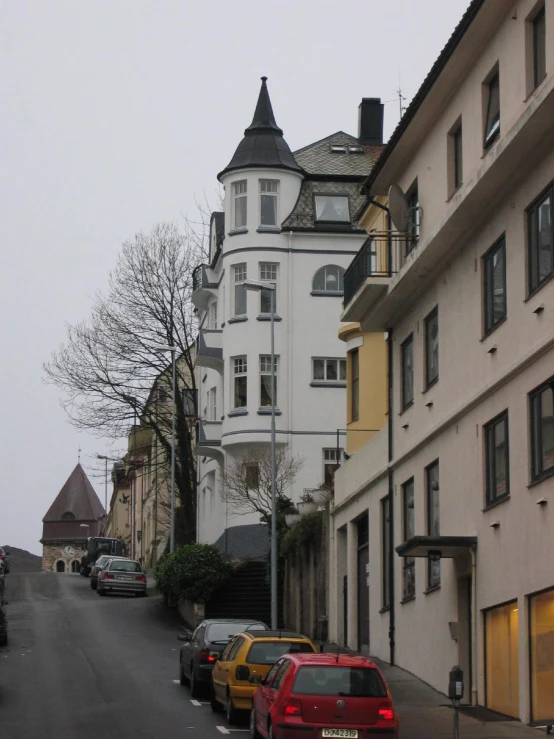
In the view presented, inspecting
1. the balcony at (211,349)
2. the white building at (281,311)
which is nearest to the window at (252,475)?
the white building at (281,311)

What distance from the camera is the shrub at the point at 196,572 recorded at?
43.7 meters

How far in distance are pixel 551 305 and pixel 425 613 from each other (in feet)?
29.6

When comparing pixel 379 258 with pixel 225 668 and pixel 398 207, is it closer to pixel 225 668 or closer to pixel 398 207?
pixel 398 207

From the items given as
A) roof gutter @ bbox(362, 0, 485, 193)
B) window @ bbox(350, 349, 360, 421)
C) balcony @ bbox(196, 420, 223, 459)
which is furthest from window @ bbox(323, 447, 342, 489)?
roof gutter @ bbox(362, 0, 485, 193)

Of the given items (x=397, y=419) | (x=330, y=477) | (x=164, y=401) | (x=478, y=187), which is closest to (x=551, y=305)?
(x=478, y=187)

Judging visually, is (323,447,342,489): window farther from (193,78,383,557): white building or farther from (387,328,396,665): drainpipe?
(387,328,396,665): drainpipe

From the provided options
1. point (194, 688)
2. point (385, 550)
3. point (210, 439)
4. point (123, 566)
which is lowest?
point (194, 688)

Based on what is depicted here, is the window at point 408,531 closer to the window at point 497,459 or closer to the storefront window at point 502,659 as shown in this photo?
the storefront window at point 502,659

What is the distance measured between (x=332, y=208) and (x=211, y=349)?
7087mm

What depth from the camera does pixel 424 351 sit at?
91.5 feet

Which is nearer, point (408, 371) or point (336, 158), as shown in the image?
point (408, 371)

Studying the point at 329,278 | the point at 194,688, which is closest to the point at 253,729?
the point at 194,688

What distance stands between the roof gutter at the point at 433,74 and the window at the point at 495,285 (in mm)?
3553

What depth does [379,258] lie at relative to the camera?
100.0 ft
